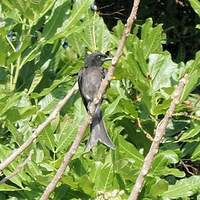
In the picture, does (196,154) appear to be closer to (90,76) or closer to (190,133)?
(190,133)

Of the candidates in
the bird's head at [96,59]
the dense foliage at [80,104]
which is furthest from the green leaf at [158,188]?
the bird's head at [96,59]

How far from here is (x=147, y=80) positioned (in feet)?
12.5

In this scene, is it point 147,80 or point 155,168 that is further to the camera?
point 147,80

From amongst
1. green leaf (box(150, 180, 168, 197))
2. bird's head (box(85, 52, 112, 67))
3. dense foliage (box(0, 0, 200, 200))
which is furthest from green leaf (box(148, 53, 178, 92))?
green leaf (box(150, 180, 168, 197))

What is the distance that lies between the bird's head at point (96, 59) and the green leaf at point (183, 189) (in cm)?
73

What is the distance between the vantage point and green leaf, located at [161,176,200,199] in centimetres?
354

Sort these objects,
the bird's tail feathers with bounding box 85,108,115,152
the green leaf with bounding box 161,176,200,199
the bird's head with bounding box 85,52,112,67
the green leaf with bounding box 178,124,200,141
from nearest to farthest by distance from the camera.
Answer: the bird's tail feathers with bounding box 85,108,115,152 → the green leaf with bounding box 161,176,200,199 → the green leaf with bounding box 178,124,200,141 → the bird's head with bounding box 85,52,112,67

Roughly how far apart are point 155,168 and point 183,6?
8.92 feet

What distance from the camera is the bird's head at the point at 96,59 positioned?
378 centimetres

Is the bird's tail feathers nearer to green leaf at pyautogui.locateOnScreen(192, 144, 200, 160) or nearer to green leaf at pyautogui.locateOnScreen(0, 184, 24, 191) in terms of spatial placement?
green leaf at pyautogui.locateOnScreen(0, 184, 24, 191)

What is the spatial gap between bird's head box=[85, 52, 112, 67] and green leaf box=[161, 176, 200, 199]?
0.73 metres

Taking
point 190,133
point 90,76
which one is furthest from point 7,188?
point 190,133

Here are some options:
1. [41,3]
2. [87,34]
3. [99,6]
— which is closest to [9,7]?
[41,3]

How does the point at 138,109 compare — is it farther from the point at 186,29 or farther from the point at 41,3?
the point at 186,29
